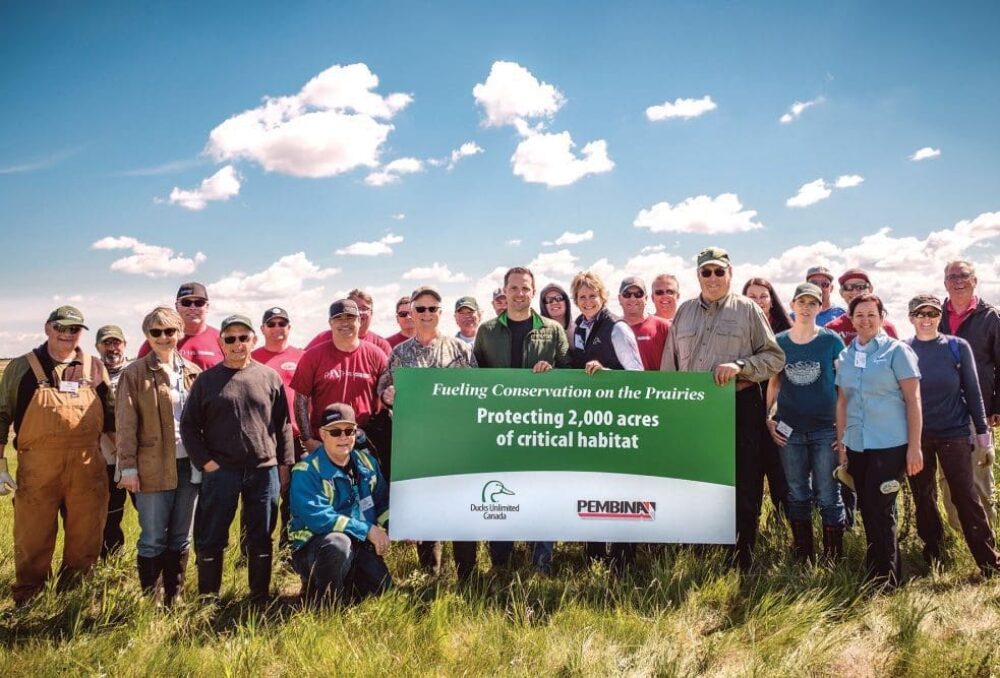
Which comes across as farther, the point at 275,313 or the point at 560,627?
the point at 275,313

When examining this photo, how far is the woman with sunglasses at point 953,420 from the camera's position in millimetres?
5328

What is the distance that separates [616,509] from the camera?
5.14 m

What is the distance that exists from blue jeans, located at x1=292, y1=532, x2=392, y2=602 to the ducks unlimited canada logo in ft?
2.92

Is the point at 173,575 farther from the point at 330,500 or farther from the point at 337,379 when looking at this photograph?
the point at 337,379

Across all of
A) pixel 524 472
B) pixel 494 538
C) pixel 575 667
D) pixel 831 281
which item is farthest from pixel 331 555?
pixel 831 281

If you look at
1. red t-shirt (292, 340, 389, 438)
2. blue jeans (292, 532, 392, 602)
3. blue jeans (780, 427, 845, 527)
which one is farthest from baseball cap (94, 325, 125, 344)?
blue jeans (780, 427, 845, 527)

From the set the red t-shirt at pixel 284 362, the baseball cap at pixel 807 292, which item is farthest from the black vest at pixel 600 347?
the red t-shirt at pixel 284 362

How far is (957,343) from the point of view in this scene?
5.41 meters

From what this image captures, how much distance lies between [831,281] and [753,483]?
9.69 ft

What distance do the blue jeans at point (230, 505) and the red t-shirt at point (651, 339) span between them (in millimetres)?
3431

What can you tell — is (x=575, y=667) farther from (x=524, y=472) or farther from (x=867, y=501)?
(x=867, y=501)

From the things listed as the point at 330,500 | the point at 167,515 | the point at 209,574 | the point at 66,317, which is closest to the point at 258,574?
the point at 209,574

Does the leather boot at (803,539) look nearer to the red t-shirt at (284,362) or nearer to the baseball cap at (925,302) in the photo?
the baseball cap at (925,302)

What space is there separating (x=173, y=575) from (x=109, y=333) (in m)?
2.43
